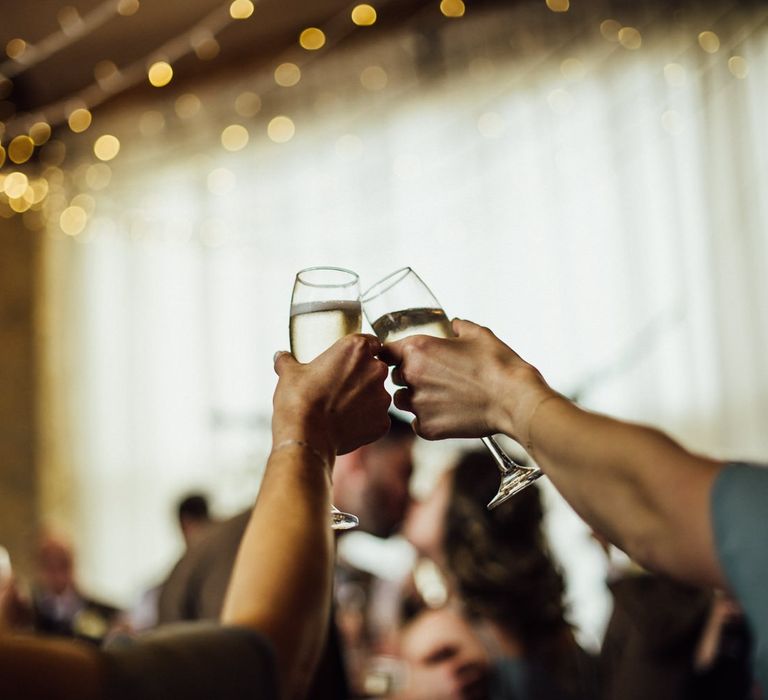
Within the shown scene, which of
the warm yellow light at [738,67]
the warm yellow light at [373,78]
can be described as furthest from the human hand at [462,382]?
the warm yellow light at [373,78]

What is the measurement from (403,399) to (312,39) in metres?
4.16

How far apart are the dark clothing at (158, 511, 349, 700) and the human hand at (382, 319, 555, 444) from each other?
2.47 feet

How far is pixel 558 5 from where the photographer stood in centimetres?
449

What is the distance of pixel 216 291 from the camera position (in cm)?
523

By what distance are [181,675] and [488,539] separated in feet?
4.80

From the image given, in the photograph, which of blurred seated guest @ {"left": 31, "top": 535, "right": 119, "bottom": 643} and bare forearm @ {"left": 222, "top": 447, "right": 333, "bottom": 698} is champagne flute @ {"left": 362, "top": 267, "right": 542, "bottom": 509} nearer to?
bare forearm @ {"left": 222, "top": 447, "right": 333, "bottom": 698}

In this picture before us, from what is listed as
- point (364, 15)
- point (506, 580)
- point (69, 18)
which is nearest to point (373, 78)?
point (364, 15)

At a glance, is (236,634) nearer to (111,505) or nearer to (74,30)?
(74,30)

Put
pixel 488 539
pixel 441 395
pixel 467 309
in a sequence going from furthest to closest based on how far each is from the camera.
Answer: pixel 467 309
pixel 488 539
pixel 441 395

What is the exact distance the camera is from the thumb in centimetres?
119

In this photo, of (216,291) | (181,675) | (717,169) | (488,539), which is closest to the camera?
(181,675)

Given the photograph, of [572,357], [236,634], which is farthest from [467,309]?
[236,634]

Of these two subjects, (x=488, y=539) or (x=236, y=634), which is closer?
(x=236, y=634)

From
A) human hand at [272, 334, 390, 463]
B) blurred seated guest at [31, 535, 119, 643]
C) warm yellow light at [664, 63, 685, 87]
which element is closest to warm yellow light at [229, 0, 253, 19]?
warm yellow light at [664, 63, 685, 87]
